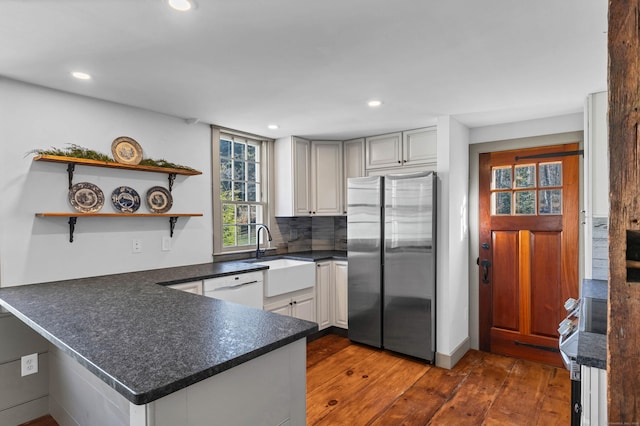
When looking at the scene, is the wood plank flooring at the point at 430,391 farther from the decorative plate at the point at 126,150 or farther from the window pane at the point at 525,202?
the decorative plate at the point at 126,150

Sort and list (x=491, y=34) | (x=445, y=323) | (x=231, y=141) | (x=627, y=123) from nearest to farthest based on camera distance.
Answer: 1. (x=627, y=123)
2. (x=491, y=34)
3. (x=445, y=323)
4. (x=231, y=141)

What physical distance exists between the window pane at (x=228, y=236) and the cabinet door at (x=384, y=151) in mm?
1674

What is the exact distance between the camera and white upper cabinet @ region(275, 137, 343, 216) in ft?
13.1

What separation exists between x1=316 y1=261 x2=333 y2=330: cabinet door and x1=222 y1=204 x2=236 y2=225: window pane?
1.05 metres

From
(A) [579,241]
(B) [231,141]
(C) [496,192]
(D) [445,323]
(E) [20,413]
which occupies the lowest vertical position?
(E) [20,413]

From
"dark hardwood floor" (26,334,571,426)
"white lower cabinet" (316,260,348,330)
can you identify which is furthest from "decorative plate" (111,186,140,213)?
"white lower cabinet" (316,260,348,330)

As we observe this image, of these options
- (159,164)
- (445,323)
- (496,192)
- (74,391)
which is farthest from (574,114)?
(74,391)

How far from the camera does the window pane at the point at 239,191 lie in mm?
3805

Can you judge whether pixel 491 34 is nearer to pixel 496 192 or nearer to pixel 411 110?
pixel 411 110

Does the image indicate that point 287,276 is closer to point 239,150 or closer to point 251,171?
point 251,171

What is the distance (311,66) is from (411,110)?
48.9 inches

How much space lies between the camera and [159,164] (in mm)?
2988

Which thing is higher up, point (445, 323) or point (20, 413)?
point (445, 323)

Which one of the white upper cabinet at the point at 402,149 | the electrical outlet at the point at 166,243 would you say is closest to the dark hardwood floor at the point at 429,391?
the electrical outlet at the point at 166,243
